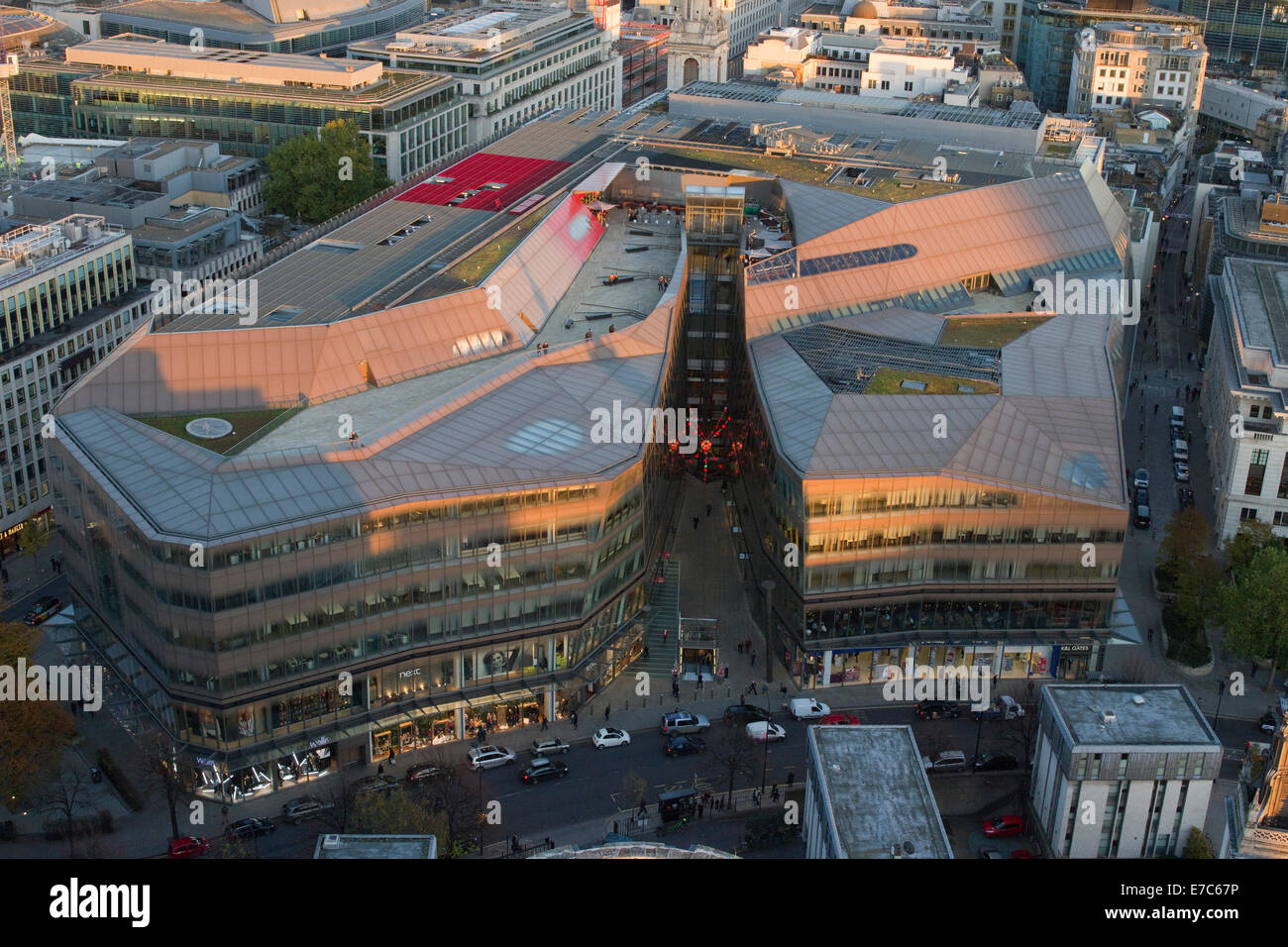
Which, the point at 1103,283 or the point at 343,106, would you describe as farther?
the point at 343,106

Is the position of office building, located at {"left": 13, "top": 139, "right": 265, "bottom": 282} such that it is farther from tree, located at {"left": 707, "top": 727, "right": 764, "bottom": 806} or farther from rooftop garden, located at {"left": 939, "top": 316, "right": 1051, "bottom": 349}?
tree, located at {"left": 707, "top": 727, "right": 764, "bottom": 806}

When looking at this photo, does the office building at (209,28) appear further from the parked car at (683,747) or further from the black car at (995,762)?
the black car at (995,762)

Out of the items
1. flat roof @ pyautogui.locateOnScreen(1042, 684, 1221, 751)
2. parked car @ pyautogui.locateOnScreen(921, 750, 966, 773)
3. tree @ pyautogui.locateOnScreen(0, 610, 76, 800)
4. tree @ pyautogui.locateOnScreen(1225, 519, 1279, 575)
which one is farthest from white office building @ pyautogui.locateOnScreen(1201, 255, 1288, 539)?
tree @ pyautogui.locateOnScreen(0, 610, 76, 800)

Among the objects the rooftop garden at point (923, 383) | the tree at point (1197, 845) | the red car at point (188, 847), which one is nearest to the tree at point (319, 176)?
the rooftop garden at point (923, 383)

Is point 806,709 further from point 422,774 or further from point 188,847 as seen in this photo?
point 188,847

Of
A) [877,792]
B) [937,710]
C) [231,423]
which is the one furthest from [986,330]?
[231,423]

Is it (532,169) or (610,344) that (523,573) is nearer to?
(610,344)
